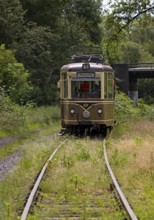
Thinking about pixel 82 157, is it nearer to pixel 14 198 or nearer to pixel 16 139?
pixel 14 198

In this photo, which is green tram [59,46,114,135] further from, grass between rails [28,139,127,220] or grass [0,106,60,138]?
grass between rails [28,139,127,220]

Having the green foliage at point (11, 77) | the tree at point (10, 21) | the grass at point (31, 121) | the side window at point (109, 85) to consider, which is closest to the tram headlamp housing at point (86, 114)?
the side window at point (109, 85)

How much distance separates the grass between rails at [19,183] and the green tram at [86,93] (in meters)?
4.85

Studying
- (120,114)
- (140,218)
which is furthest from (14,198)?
(120,114)

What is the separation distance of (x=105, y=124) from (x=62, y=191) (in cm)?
1187

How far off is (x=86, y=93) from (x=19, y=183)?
10.8 meters

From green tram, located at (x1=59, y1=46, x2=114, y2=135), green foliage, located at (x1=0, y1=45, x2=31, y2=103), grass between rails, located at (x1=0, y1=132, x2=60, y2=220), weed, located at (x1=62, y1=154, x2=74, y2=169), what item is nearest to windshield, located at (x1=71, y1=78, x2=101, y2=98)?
green tram, located at (x1=59, y1=46, x2=114, y2=135)

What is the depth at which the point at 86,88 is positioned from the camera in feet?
68.6

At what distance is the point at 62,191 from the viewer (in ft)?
31.6

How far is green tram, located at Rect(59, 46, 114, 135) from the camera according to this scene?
20.8m

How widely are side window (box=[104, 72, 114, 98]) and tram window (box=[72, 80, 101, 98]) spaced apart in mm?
365

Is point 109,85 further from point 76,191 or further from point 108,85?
point 76,191

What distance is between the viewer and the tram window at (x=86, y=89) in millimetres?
20844

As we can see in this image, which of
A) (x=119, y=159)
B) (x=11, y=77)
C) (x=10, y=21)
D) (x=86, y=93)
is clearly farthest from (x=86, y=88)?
(x=10, y=21)
